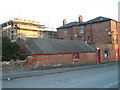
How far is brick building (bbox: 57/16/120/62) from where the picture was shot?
85.3ft

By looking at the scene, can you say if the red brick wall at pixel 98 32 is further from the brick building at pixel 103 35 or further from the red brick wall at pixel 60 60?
the red brick wall at pixel 60 60

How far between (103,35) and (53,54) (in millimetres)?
15936

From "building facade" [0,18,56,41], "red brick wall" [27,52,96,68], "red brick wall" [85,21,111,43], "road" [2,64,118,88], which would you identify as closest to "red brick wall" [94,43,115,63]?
"red brick wall" [85,21,111,43]

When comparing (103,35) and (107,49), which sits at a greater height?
(103,35)

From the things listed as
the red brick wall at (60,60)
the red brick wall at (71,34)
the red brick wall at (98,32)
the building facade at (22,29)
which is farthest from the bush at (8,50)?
the red brick wall at (71,34)

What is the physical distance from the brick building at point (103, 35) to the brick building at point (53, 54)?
3828mm

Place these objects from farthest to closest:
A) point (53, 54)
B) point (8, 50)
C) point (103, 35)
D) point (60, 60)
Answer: point (103, 35) < point (60, 60) < point (53, 54) < point (8, 50)

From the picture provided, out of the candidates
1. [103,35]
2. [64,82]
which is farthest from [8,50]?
[103,35]

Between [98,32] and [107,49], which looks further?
[98,32]

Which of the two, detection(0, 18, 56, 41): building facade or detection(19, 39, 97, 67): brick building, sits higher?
detection(0, 18, 56, 41): building facade

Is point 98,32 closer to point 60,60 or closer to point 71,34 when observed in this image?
point 71,34

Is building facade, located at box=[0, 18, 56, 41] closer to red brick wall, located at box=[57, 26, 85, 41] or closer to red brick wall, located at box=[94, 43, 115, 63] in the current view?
red brick wall, located at box=[57, 26, 85, 41]

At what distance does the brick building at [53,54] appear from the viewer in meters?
16.9

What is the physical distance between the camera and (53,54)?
18109 millimetres
